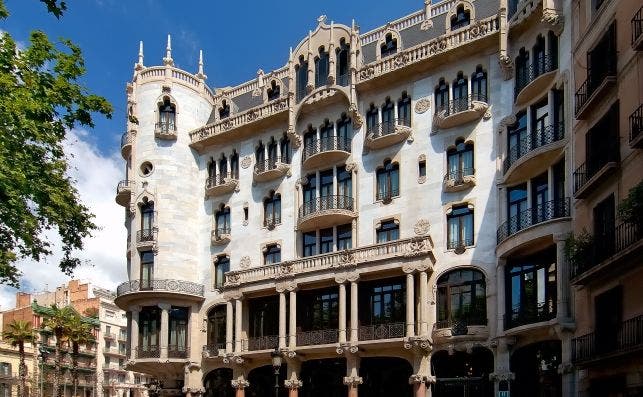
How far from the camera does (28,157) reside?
781 inches

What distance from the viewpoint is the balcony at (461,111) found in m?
34.5

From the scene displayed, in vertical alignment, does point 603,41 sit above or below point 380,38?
below

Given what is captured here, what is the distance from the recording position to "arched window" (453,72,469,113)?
35.2 meters

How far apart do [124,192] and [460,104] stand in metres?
24.0

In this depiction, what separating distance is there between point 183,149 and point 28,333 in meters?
31.3

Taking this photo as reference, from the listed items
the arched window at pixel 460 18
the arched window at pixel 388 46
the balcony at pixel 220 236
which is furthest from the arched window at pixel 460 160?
the balcony at pixel 220 236

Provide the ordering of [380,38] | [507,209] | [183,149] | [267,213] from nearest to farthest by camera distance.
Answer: [507,209] < [380,38] < [267,213] < [183,149]

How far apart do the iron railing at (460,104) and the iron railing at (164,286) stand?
63.9 feet

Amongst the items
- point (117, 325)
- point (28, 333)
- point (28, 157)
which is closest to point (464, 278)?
point (28, 157)

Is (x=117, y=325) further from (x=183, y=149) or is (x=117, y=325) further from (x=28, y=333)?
(x=183, y=149)

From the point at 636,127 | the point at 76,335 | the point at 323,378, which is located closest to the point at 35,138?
the point at 636,127

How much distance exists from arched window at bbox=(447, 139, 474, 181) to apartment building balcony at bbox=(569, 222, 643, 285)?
1012 centimetres

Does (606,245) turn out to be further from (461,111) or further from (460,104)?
(460,104)

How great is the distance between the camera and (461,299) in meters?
33.7
